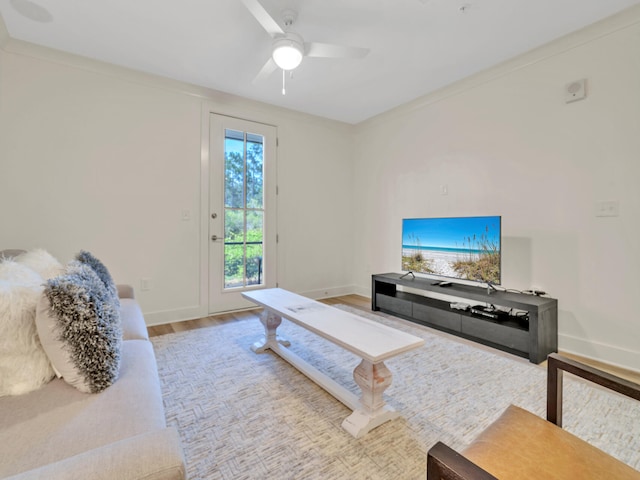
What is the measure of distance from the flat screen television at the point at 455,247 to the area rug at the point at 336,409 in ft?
2.41

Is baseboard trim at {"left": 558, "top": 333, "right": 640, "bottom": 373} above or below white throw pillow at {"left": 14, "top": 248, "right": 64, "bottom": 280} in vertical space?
→ below

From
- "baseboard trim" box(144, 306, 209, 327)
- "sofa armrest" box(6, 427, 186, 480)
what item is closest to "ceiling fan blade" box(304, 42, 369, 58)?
"sofa armrest" box(6, 427, 186, 480)

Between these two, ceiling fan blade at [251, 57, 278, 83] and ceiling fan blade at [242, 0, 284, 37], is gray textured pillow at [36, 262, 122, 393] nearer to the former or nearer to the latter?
ceiling fan blade at [242, 0, 284, 37]

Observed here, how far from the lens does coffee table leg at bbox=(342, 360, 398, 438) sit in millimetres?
1470

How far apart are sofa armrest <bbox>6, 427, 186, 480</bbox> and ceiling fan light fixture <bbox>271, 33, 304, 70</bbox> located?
222 cm

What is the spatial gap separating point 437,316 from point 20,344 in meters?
2.87

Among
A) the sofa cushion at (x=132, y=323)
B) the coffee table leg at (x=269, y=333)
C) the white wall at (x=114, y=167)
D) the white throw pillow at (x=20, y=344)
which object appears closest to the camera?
the white throw pillow at (x=20, y=344)

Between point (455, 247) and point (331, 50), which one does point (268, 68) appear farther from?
point (455, 247)

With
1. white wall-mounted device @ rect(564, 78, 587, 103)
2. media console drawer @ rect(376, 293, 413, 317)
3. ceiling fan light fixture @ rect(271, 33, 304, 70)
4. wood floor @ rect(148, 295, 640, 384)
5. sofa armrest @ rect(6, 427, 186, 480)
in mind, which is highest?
ceiling fan light fixture @ rect(271, 33, 304, 70)

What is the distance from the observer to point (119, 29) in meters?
2.31

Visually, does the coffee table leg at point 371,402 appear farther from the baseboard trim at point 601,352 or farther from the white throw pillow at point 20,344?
the baseboard trim at point 601,352

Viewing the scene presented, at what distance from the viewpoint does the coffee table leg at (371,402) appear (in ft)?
4.82

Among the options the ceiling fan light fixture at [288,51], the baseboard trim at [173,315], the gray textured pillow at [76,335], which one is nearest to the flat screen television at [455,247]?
the ceiling fan light fixture at [288,51]

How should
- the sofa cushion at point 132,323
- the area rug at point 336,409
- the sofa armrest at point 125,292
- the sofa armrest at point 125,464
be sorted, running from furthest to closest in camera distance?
the sofa armrest at point 125,292 < the sofa cushion at point 132,323 < the area rug at point 336,409 < the sofa armrest at point 125,464
